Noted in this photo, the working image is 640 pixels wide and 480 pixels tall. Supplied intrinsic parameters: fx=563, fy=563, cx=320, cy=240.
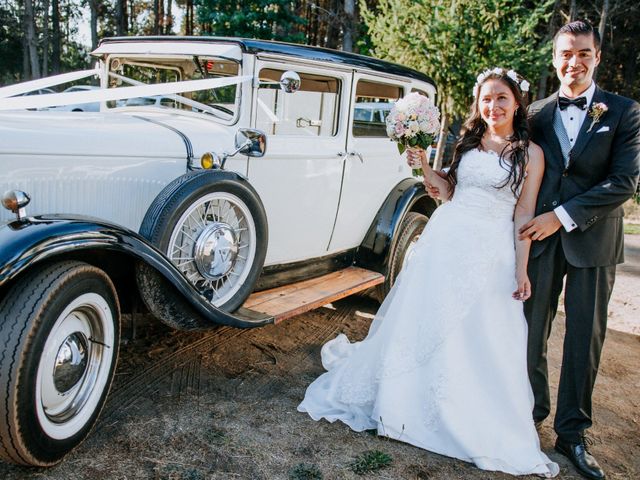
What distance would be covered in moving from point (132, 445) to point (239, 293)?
1.05 m

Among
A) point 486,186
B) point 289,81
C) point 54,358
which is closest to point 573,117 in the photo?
point 486,186

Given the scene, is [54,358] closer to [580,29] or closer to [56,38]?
[580,29]

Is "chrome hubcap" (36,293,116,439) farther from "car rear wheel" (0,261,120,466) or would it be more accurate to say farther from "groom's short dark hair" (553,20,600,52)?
"groom's short dark hair" (553,20,600,52)

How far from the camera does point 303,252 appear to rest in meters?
4.11

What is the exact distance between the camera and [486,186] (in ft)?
9.71

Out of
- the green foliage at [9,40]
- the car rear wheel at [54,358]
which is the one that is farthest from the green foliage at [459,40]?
the green foliage at [9,40]

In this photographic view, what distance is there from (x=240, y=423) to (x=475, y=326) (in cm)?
132

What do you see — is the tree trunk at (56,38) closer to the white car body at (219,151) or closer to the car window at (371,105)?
the white car body at (219,151)

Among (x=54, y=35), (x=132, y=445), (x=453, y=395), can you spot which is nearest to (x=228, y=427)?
(x=132, y=445)

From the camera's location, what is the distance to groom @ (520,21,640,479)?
9.05ft

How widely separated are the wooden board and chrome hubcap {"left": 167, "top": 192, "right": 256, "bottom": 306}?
0.79 ft

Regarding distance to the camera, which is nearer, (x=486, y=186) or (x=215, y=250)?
(x=486, y=186)

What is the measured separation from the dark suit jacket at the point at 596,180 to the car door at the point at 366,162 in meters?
1.62

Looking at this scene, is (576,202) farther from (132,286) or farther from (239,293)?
(132,286)
